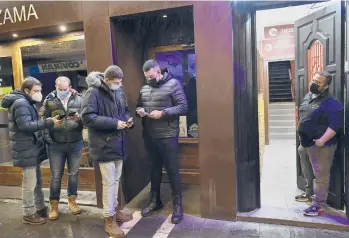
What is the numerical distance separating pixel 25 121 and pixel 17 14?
170cm

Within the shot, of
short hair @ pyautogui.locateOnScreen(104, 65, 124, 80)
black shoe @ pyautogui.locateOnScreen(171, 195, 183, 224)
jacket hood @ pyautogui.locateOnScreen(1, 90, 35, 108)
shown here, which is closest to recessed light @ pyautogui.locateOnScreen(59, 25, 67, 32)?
jacket hood @ pyautogui.locateOnScreen(1, 90, 35, 108)

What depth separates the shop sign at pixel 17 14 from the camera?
3762 mm

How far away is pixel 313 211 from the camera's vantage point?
321 centimetres

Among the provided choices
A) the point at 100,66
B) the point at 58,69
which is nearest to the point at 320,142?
the point at 100,66

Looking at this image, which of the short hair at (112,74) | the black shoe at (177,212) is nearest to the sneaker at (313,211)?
the black shoe at (177,212)

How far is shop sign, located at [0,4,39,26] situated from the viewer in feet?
12.3

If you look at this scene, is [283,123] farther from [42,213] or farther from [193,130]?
[42,213]

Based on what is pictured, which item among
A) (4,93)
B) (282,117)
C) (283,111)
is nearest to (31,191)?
(4,93)

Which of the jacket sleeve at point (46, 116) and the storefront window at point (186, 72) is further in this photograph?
the storefront window at point (186, 72)

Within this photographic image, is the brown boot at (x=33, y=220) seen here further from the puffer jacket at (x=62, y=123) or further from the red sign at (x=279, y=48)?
the red sign at (x=279, y=48)

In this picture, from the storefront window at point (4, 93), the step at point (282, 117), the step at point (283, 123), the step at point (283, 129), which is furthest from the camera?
the step at point (282, 117)

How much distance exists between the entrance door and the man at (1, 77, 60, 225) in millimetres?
3081

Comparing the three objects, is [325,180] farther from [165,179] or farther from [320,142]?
[165,179]

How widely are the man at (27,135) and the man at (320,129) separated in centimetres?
277
